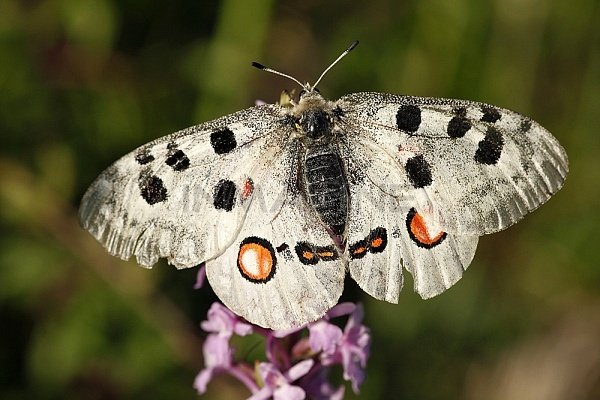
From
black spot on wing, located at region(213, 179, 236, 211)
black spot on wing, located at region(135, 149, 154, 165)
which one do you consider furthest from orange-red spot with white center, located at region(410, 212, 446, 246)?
black spot on wing, located at region(135, 149, 154, 165)

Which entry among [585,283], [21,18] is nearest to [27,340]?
[21,18]

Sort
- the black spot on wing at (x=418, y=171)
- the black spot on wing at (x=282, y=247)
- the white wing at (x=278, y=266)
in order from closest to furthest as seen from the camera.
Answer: the white wing at (x=278, y=266)
the black spot on wing at (x=282, y=247)
the black spot on wing at (x=418, y=171)

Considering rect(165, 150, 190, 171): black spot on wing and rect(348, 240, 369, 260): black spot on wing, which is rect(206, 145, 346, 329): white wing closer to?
rect(348, 240, 369, 260): black spot on wing

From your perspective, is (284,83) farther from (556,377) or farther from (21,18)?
(556,377)

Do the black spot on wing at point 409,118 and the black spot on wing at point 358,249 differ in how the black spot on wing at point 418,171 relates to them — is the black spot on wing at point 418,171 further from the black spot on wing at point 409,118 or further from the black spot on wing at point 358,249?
the black spot on wing at point 358,249

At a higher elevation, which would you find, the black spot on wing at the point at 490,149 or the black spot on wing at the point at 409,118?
the black spot on wing at the point at 409,118

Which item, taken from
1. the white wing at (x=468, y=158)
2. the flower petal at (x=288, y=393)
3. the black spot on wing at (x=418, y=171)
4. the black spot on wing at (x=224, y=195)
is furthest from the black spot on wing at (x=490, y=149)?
the flower petal at (x=288, y=393)

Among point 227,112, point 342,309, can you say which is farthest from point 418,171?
point 227,112
